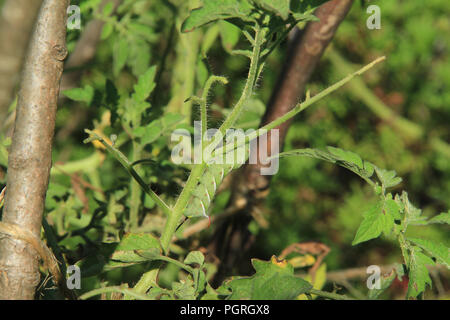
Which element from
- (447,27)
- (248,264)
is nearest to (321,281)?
(248,264)

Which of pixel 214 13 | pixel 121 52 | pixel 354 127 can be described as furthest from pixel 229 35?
pixel 354 127

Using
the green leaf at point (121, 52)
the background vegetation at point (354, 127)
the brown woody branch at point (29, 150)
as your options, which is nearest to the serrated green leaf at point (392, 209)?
the brown woody branch at point (29, 150)

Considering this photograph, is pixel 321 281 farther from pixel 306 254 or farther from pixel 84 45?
pixel 84 45

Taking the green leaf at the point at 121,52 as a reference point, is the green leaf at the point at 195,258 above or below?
below

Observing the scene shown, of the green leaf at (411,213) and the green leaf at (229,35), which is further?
the green leaf at (229,35)

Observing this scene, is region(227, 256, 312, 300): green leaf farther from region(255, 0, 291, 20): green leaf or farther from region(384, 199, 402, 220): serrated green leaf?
region(255, 0, 291, 20): green leaf

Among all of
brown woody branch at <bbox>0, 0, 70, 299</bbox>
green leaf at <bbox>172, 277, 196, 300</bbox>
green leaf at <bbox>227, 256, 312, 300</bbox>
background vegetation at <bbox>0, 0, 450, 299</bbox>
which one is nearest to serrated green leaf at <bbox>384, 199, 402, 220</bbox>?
green leaf at <bbox>227, 256, 312, 300</bbox>

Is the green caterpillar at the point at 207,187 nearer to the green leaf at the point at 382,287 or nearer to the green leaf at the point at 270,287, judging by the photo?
the green leaf at the point at 270,287

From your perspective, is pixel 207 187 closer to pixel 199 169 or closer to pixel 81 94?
pixel 199 169
